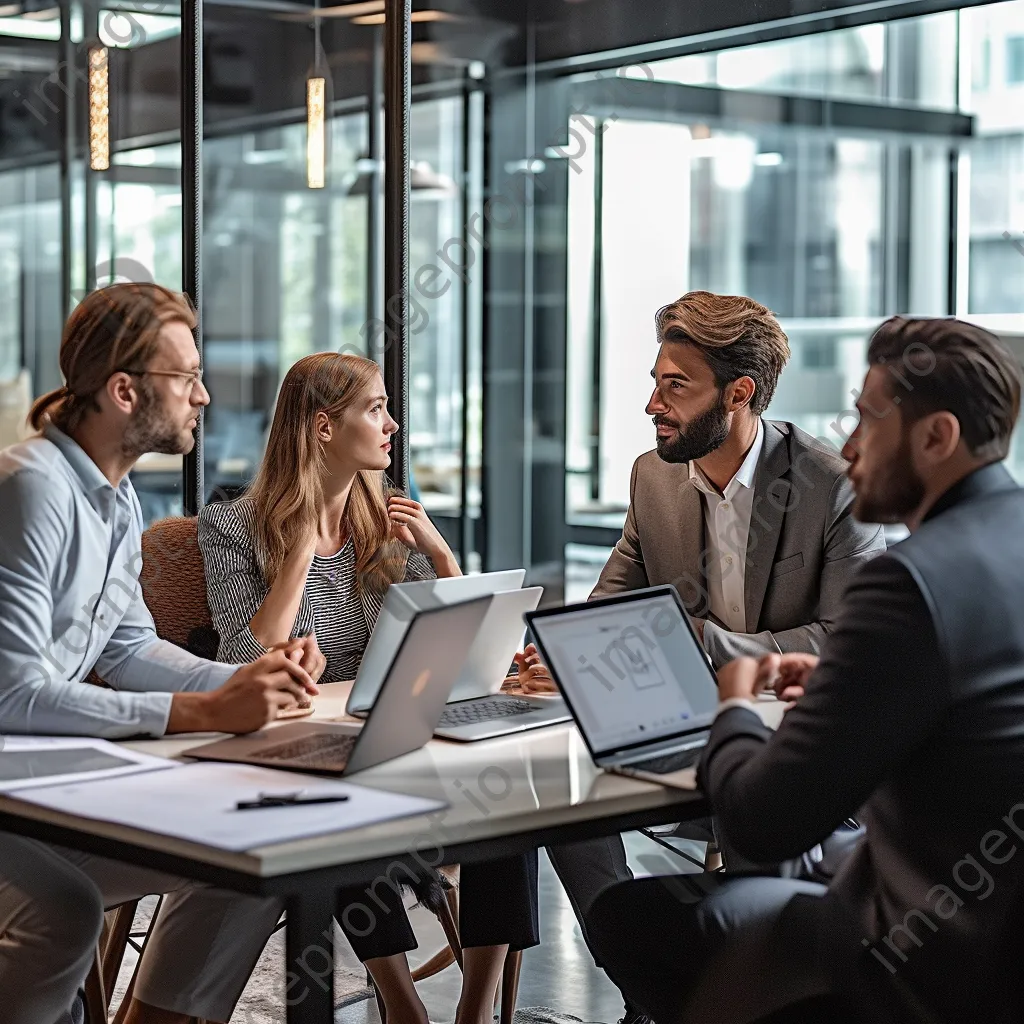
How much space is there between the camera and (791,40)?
5695mm

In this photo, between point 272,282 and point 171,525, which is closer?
point 171,525

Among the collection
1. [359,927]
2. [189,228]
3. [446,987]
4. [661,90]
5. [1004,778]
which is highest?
[661,90]

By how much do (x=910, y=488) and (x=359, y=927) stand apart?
1331 millimetres

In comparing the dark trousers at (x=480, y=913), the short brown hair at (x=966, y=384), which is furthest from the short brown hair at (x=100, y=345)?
the short brown hair at (x=966, y=384)

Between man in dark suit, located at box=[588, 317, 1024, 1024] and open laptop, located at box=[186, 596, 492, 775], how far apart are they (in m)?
0.39

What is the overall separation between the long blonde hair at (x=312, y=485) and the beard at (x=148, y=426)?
0.61 meters

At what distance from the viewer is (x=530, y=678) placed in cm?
273

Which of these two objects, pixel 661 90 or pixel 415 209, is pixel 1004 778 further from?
pixel 415 209

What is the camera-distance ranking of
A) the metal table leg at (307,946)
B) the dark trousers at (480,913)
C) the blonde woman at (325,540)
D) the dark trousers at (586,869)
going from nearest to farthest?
the metal table leg at (307,946) < the dark trousers at (480,913) < the dark trousers at (586,869) < the blonde woman at (325,540)

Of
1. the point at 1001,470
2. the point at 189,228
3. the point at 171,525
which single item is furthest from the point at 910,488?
the point at 189,228

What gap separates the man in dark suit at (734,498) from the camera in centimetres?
300

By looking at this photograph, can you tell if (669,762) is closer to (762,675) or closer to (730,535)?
(762,675)

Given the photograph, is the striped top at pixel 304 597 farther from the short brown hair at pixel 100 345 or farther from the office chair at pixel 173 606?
the short brown hair at pixel 100 345

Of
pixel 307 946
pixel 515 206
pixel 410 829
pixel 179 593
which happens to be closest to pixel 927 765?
pixel 410 829
